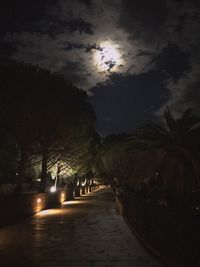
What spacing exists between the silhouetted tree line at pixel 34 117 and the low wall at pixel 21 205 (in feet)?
8.03

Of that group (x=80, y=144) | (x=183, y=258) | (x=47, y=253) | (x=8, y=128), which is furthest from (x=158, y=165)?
(x=80, y=144)

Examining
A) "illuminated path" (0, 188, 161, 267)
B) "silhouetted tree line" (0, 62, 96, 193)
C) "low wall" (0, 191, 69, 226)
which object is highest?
"silhouetted tree line" (0, 62, 96, 193)

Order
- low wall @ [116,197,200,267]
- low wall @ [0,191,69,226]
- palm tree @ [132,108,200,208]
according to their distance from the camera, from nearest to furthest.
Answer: low wall @ [116,197,200,267] < palm tree @ [132,108,200,208] < low wall @ [0,191,69,226]

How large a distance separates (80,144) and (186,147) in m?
27.6

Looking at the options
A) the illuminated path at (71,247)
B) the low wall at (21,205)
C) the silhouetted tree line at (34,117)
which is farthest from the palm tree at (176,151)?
the silhouetted tree line at (34,117)

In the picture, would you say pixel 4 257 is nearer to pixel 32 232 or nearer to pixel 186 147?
pixel 32 232

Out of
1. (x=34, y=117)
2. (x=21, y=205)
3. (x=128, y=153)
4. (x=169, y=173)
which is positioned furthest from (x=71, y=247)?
(x=34, y=117)

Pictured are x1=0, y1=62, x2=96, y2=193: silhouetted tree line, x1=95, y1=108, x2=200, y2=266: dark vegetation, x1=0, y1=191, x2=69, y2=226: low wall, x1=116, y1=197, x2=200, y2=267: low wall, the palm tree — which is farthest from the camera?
x1=0, y1=62, x2=96, y2=193: silhouetted tree line

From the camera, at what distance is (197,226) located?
8.20 meters

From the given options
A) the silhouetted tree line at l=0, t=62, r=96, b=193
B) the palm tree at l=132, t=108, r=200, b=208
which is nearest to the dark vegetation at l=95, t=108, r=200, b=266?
the palm tree at l=132, t=108, r=200, b=208

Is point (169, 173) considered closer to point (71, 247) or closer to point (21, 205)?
point (71, 247)

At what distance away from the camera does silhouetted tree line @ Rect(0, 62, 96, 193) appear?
28.3 m

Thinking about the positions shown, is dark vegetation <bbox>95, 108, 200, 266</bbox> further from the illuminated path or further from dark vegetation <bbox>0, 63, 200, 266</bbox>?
the illuminated path

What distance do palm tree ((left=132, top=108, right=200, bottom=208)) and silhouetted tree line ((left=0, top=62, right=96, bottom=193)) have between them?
1414 cm
